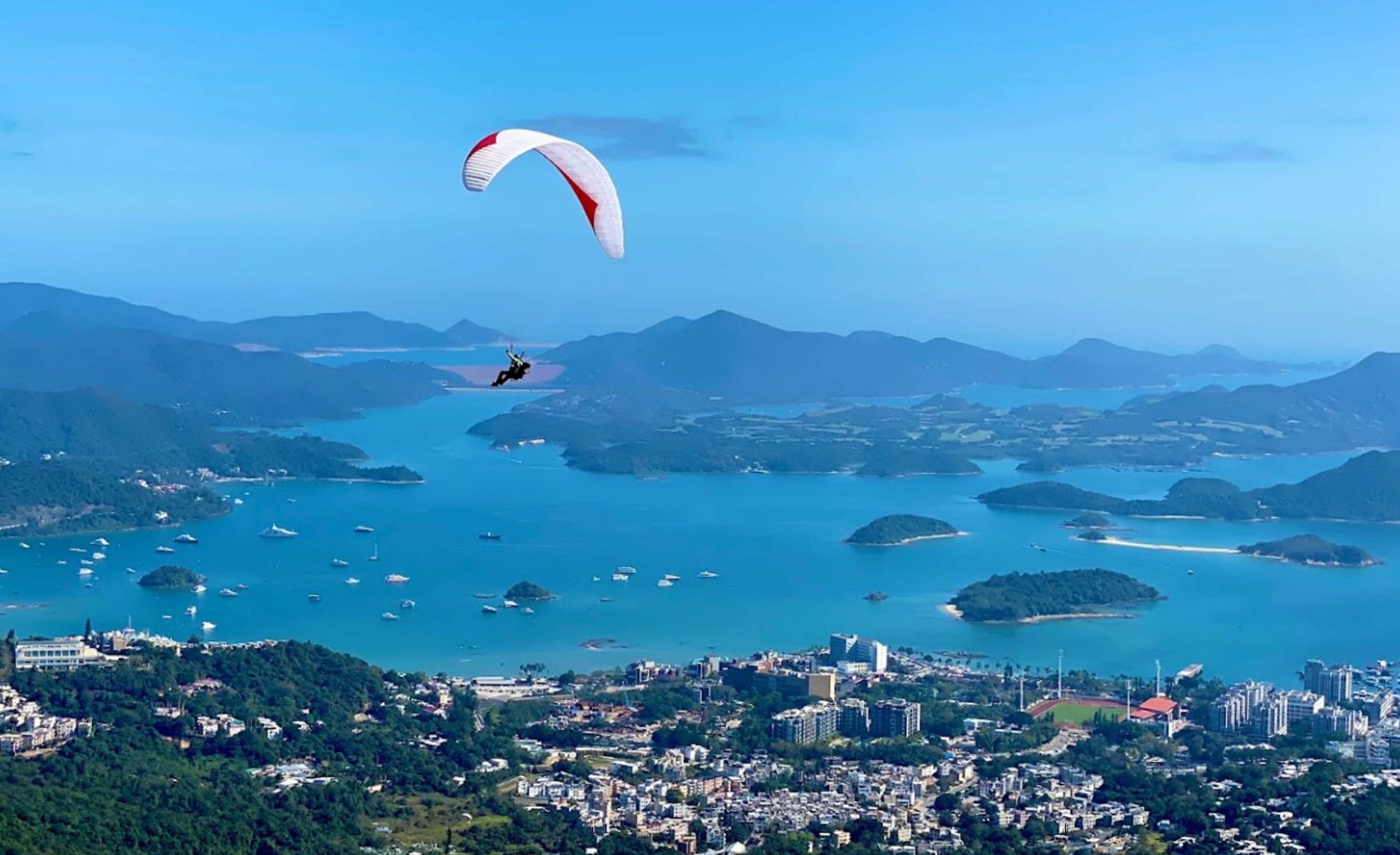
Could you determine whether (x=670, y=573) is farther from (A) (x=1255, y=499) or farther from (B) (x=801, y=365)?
(B) (x=801, y=365)

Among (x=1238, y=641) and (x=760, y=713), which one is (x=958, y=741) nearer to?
(x=760, y=713)


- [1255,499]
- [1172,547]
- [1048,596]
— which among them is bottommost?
[1048,596]

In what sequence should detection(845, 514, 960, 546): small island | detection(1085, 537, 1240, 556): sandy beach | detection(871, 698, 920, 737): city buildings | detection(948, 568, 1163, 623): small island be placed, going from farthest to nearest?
detection(845, 514, 960, 546): small island < detection(1085, 537, 1240, 556): sandy beach < detection(948, 568, 1163, 623): small island < detection(871, 698, 920, 737): city buildings

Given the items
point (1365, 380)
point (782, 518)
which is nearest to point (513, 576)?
point (782, 518)

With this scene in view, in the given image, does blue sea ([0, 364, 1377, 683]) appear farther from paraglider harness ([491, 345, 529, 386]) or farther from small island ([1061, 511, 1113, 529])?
paraglider harness ([491, 345, 529, 386])

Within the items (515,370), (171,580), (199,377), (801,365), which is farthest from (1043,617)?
(801,365)

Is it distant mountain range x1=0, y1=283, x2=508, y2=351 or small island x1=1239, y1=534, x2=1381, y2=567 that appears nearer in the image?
small island x1=1239, y1=534, x2=1381, y2=567

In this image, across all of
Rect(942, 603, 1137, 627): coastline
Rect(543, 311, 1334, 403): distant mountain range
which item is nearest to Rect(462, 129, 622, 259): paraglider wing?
Rect(942, 603, 1137, 627): coastline

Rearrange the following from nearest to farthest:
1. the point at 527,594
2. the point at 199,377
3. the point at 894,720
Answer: the point at 894,720 → the point at 527,594 → the point at 199,377
